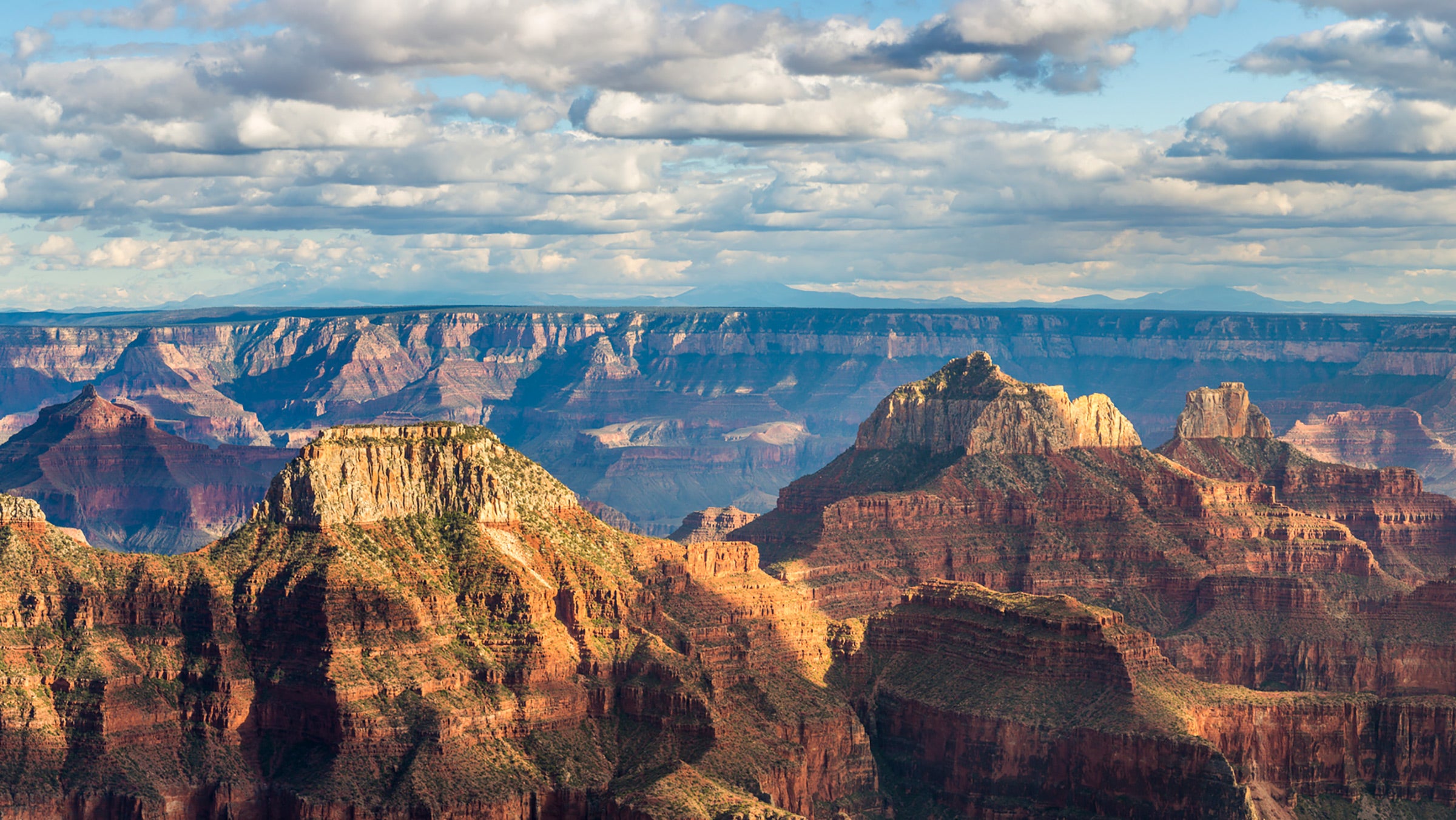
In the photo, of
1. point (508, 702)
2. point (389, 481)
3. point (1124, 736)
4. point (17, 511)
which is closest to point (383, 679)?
point (508, 702)

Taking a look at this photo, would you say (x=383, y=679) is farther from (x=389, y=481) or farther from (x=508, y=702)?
(x=389, y=481)

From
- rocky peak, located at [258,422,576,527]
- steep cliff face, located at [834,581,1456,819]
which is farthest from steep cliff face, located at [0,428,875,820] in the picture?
steep cliff face, located at [834,581,1456,819]

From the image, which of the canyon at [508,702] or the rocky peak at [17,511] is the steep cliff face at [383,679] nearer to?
the canyon at [508,702]

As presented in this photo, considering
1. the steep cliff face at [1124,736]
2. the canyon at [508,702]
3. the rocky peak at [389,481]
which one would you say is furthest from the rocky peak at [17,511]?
the steep cliff face at [1124,736]

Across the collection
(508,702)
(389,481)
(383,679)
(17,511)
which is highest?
(389,481)

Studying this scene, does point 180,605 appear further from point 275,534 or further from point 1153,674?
point 1153,674
